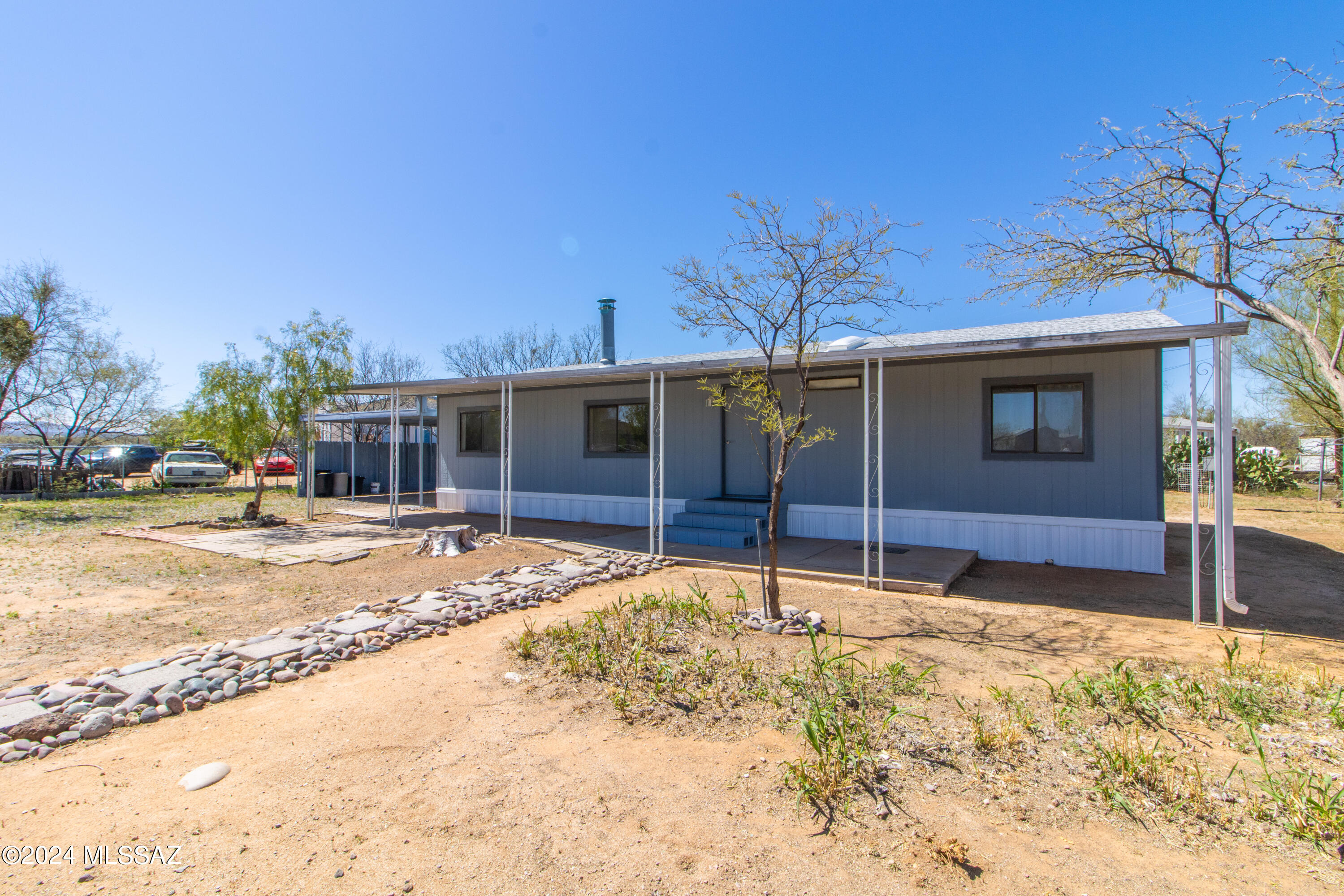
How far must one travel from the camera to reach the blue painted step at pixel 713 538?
8.96 meters

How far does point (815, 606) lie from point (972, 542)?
146 inches

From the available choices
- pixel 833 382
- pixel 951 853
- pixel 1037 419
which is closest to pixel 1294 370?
pixel 1037 419

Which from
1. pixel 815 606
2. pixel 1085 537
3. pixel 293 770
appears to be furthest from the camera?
pixel 1085 537

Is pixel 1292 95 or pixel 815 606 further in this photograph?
pixel 815 606

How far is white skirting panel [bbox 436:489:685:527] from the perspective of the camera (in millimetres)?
11156

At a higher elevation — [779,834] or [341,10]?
[341,10]

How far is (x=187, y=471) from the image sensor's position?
63.2 ft

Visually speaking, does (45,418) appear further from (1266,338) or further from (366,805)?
(1266,338)

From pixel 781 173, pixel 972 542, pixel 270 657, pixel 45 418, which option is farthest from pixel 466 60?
pixel 45 418

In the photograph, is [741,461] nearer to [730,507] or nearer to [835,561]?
[730,507]

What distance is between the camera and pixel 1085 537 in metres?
7.65

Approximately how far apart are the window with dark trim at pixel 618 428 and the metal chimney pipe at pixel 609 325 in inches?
67.5

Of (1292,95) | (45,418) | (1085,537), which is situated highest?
(1292,95)

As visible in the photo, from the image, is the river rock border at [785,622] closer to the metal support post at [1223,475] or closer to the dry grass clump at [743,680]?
the dry grass clump at [743,680]
